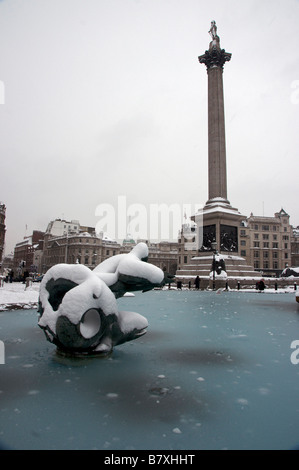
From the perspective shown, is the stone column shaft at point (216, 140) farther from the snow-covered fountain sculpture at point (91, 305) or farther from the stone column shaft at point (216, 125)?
the snow-covered fountain sculpture at point (91, 305)

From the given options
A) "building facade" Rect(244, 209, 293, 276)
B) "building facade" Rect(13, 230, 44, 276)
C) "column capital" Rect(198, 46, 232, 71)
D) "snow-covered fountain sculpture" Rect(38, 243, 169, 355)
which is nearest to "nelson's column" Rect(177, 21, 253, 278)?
"column capital" Rect(198, 46, 232, 71)

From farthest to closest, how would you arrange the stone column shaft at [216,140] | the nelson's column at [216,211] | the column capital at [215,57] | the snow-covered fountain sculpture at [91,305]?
the column capital at [215,57], the stone column shaft at [216,140], the nelson's column at [216,211], the snow-covered fountain sculpture at [91,305]

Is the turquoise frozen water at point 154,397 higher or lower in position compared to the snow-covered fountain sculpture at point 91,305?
lower

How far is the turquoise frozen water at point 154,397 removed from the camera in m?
3.07

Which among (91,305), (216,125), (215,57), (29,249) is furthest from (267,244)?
(29,249)

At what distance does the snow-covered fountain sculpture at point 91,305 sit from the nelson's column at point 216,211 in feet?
80.3

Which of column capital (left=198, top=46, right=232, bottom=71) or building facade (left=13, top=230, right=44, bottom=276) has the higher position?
column capital (left=198, top=46, right=232, bottom=71)

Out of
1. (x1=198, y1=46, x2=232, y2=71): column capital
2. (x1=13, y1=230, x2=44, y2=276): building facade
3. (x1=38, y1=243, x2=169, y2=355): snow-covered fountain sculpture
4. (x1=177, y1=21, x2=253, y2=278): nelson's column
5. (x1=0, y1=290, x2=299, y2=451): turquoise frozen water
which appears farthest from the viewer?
(x1=13, y1=230, x2=44, y2=276): building facade

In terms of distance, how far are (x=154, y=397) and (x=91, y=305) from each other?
207 cm

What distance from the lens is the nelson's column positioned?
33.1 metres

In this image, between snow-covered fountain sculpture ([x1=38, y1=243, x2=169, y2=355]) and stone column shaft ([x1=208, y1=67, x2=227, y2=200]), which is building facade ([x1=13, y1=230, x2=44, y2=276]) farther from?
snow-covered fountain sculpture ([x1=38, y1=243, x2=169, y2=355])

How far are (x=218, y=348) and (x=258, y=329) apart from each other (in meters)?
2.88

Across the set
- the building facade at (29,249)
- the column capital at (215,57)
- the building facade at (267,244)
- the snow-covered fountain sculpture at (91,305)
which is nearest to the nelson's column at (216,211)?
the column capital at (215,57)

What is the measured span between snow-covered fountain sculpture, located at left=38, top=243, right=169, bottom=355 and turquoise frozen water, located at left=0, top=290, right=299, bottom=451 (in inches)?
15.2
